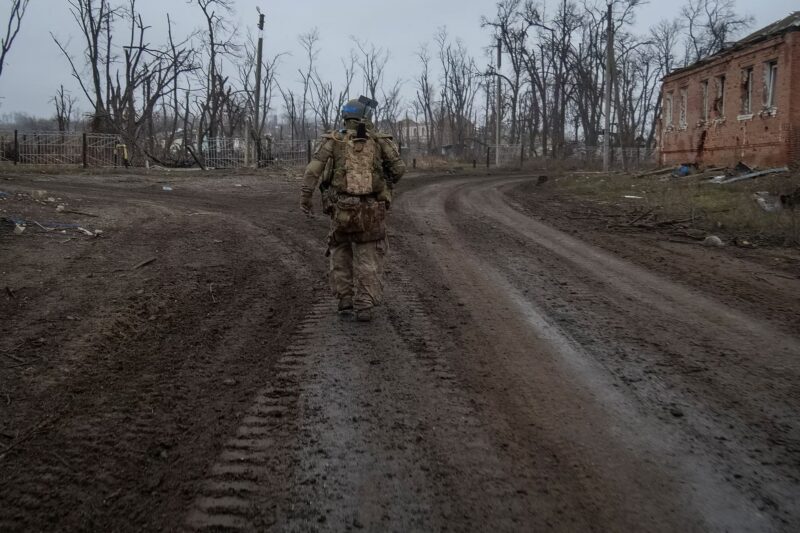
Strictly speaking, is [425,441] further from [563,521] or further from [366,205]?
[366,205]

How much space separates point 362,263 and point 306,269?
6.54 feet

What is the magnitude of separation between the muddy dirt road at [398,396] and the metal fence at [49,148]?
2101 centimetres

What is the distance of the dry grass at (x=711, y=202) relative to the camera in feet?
32.5

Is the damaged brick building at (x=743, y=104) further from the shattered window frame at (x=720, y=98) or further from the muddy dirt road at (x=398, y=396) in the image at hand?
the muddy dirt road at (x=398, y=396)

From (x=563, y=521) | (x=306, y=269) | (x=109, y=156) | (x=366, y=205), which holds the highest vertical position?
(x=109, y=156)

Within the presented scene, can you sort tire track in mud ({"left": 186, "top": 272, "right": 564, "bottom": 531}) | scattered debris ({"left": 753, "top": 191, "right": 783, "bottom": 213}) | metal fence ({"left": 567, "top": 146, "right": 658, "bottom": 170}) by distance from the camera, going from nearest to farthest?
tire track in mud ({"left": 186, "top": 272, "right": 564, "bottom": 531}) < scattered debris ({"left": 753, "top": 191, "right": 783, "bottom": 213}) < metal fence ({"left": 567, "top": 146, "right": 658, "bottom": 170})

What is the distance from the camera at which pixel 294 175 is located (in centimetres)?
2339

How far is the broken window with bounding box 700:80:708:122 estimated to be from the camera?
2523cm

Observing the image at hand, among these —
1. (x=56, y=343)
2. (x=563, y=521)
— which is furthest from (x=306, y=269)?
(x=563, y=521)

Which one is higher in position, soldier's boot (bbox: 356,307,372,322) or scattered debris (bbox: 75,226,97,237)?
scattered debris (bbox: 75,226,97,237)

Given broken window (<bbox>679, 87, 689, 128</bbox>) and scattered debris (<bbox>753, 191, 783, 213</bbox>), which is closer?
scattered debris (<bbox>753, 191, 783, 213</bbox>)

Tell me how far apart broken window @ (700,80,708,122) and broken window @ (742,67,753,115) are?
108 inches

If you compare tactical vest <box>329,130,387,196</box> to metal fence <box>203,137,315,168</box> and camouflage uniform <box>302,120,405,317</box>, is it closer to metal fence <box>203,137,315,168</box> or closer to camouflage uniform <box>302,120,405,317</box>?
camouflage uniform <box>302,120,405,317</box>

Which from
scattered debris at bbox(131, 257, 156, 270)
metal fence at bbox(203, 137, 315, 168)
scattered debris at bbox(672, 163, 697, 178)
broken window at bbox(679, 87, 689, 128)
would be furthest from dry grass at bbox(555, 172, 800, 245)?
metal fence at bbox(203, 137, 315, 168)
